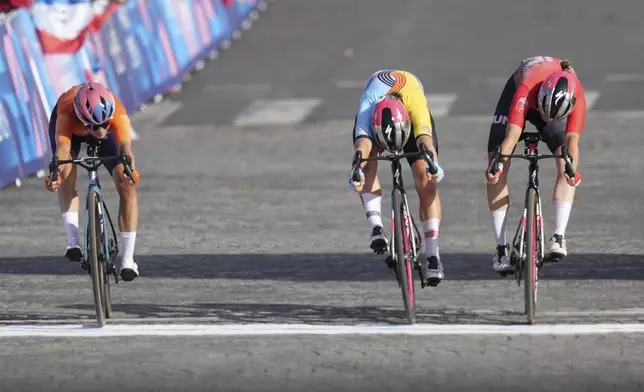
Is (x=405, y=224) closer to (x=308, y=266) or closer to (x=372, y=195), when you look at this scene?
(x=372, y=195)

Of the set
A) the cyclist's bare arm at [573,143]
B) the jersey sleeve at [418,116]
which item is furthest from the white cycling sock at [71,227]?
the cyclist's bare arm at [573,143]

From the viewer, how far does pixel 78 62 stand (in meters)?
21.9

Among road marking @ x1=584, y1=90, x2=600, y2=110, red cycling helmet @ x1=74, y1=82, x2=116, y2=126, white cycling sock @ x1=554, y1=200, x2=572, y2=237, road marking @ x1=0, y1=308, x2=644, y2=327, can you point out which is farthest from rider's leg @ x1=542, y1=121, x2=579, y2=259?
road marking @ x1=584, y1=90, x2=600, y2=110

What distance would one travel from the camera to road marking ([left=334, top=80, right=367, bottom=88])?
1073 inches

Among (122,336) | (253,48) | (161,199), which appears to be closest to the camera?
(122,336)

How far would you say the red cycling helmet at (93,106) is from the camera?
38.2 ft

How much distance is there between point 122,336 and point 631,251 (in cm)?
508

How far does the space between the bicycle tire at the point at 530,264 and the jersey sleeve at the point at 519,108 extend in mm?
669

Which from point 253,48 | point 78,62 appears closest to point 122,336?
point 78,62

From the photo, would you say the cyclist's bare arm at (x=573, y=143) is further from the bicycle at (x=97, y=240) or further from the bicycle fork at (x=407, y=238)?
the bicycle at (x=97, y=240)

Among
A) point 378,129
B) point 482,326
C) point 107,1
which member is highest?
point 107,1

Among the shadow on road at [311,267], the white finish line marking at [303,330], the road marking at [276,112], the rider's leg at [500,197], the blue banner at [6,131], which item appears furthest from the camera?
the road marking at [276,112]

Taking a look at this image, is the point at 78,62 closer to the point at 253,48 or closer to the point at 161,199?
the point at 161,199

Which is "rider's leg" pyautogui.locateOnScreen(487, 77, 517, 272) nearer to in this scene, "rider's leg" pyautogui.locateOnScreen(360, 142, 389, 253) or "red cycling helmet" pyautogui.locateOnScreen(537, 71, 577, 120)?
"red cycling helmet" pyautogui.locateOnScreen(537, 71, 577, 120)
